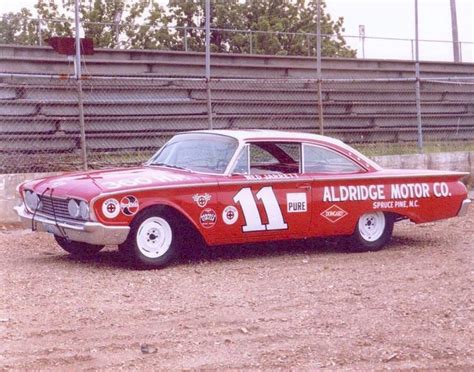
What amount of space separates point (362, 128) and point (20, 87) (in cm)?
791

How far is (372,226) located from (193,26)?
2125cm

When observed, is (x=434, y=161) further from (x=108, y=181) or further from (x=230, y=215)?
(x=108, y=181)

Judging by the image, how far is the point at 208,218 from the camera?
813 centimetres

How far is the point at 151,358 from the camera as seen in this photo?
5.00m

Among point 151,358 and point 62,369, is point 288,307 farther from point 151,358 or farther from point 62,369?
point 62,369

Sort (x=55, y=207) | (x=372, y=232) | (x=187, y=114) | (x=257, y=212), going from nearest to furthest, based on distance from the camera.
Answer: (x=55, y=207) < (x=257, y=212) < (x=372, y=232) < (x=187, y=114)

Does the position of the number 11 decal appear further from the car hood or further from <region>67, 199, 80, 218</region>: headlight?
<region>67, 199, 80, 218</region>: headlight

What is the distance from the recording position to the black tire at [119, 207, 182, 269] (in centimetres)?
784

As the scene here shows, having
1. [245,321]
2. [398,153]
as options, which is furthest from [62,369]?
[398,153]

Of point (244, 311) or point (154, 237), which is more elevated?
point (154, 237)

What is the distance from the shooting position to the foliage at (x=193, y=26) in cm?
2272

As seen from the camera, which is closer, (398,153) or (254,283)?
(254,283)

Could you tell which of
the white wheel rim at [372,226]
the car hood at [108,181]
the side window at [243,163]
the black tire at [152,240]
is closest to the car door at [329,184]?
the white wheel rim at [372,226]

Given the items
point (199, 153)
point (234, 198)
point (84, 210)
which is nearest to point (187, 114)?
point (199, 153)
